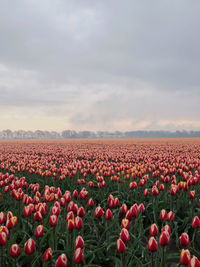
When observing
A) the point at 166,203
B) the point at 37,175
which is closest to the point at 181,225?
the point at 166,203

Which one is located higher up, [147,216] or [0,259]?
[0,259]

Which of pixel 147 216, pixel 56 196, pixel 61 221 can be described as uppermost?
pixel 56 196

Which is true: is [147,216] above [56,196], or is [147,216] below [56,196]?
below

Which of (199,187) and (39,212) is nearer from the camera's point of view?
(39,212)

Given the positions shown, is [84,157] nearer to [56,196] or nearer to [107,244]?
[56,196]

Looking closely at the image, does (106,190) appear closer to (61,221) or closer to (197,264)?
(61,221)

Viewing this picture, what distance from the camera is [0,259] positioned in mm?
2723

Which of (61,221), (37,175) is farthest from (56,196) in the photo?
(37,175)

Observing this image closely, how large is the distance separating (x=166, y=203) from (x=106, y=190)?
7.21ft

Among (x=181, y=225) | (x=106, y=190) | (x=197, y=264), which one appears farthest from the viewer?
(x=106, y=190)

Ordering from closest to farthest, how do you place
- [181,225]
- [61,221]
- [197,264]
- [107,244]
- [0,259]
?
[197,264], [0,259], [107,244], [61,221], [181,225]

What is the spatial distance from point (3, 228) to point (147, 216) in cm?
346

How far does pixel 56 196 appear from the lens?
175 inches

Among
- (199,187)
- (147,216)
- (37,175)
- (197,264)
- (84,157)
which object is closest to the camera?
(197,264)
